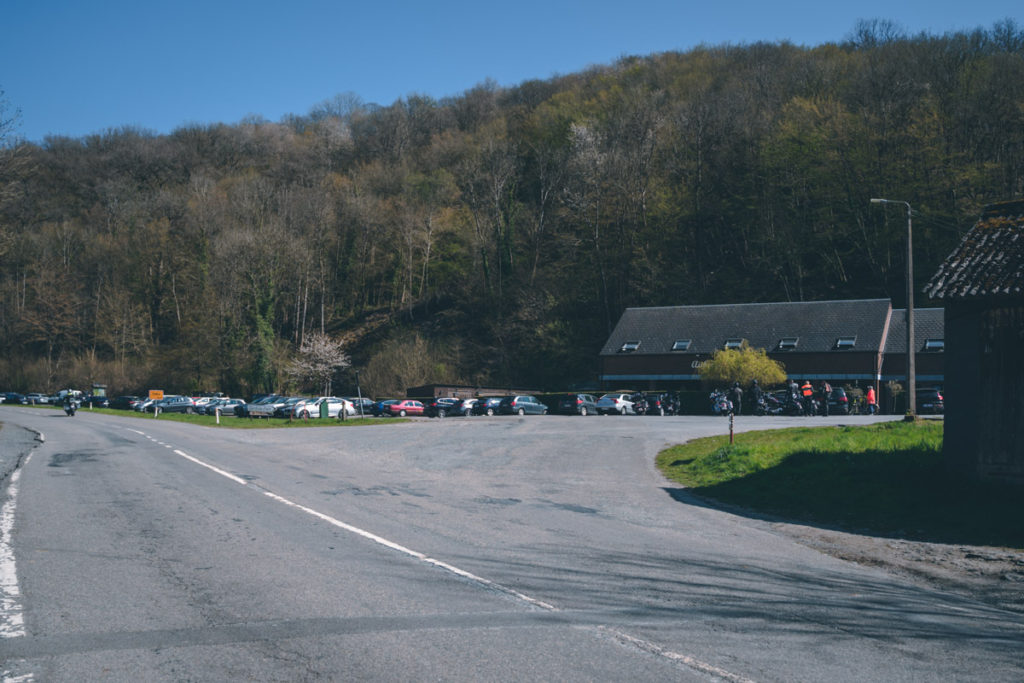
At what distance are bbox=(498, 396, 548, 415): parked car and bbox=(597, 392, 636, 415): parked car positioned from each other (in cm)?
457

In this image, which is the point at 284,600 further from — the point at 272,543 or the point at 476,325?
the point at 476,325

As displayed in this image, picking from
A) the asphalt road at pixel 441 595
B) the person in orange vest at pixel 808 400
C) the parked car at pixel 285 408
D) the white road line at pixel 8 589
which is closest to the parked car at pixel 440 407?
the parked car at pixel 285 408

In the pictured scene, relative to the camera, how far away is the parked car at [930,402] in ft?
131

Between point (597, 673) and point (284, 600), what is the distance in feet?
10.3

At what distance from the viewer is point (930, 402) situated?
1599 inches

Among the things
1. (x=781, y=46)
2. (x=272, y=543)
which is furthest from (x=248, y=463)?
(x=781, y=46)

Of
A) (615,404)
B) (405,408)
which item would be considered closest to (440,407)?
(405,408)

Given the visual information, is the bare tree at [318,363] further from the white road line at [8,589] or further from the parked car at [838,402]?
the white road line at [8,589]

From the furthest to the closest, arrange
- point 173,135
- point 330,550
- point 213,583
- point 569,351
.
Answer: point 173,135 < point 569,351 < point 330,550 < point 213,583

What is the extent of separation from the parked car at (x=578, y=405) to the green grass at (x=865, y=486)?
3031cm

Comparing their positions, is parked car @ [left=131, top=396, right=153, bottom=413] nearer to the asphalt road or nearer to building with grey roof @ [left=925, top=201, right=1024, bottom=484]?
the asphalt road

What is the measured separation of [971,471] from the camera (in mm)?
13680

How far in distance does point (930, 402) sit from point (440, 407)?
1182 inches

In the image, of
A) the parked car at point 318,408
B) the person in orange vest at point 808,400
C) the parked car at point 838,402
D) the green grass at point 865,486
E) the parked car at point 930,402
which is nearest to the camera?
the green grass at point 865,486
